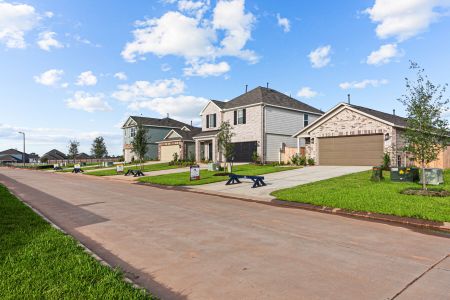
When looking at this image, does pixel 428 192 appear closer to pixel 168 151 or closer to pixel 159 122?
pixel 168 151

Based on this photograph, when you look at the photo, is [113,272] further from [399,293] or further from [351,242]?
[351,242]

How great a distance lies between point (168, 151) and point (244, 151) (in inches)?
612

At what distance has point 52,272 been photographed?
451cm

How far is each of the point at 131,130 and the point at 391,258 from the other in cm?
5184

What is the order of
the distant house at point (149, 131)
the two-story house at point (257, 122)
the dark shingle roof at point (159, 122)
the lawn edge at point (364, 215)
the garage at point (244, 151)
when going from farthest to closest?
the dark shingle roof at point (159, 122)
the distant house at point (149, 131)
the garage at point (244, 151)
the two-story house at point (257, 122)
the lawn edge at point (364, 215)

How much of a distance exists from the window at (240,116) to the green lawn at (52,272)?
2894cm

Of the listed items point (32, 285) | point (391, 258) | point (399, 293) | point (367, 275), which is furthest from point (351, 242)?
point (32, 285)

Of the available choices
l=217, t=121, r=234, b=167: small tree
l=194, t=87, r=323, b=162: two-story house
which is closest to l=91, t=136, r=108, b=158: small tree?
l=194, t=87, r=323, b=162: two-story house

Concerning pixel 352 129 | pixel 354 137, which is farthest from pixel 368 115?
pixel 354 137

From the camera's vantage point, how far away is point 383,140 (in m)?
24.0

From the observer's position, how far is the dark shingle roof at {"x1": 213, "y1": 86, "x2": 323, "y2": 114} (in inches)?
1336

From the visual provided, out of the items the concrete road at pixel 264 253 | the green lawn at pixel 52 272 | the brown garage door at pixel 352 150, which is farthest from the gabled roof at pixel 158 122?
the green lawn at pixel 52 272

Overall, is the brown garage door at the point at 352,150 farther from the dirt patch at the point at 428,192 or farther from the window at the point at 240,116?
the dirt patch at the point at 428,192

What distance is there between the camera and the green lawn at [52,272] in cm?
387
